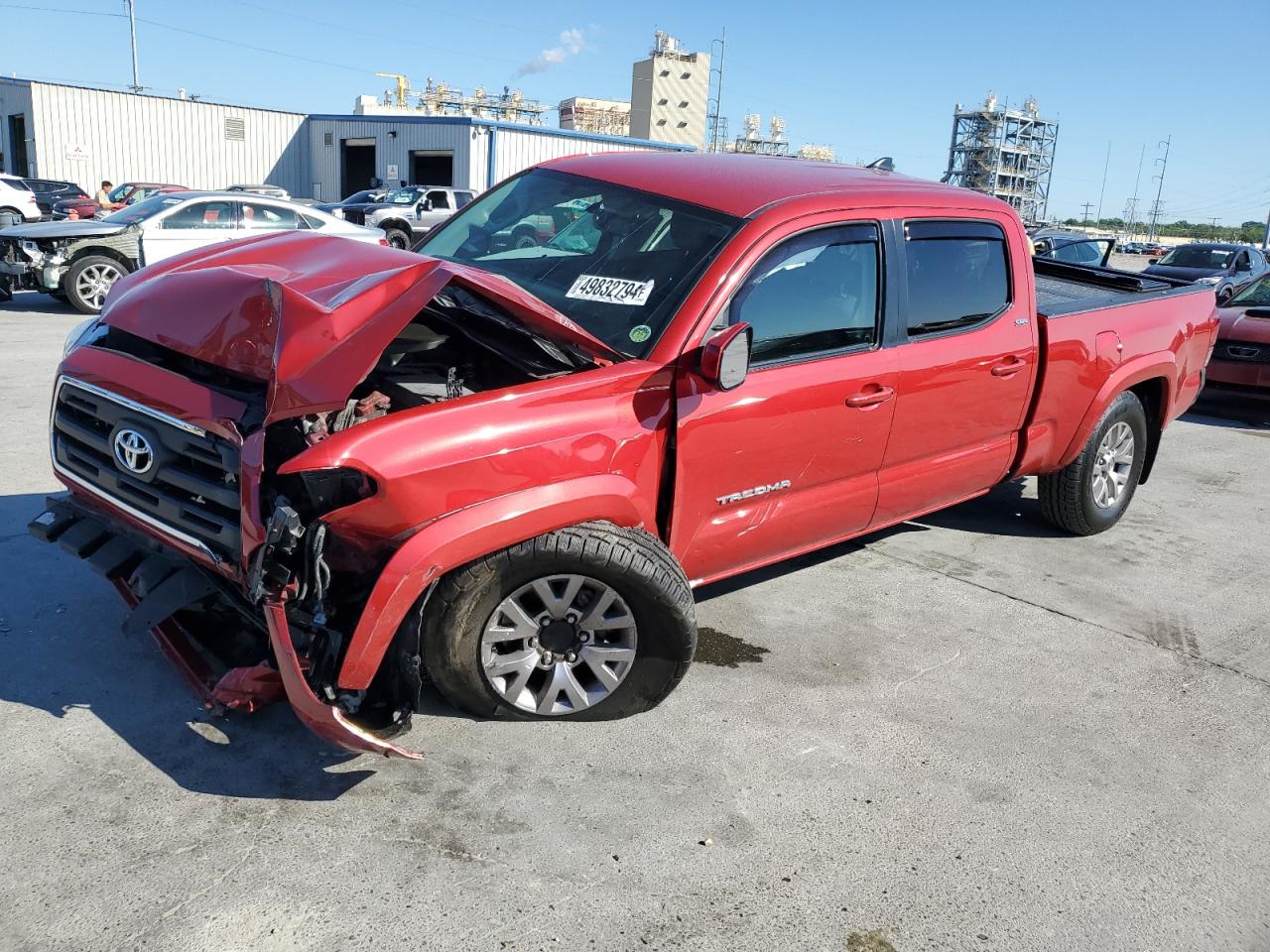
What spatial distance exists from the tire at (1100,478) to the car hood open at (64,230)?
10.8m

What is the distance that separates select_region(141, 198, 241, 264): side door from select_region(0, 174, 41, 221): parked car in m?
14.8

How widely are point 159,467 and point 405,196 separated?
2503cm

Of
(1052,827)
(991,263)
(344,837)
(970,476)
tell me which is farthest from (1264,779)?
(344,837)

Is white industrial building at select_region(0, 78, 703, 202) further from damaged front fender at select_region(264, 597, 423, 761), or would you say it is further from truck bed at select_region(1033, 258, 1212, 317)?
damaged front fender at select_region(264, 597, 423, 761)

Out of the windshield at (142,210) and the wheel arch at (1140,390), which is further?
the windshield at (142,210)

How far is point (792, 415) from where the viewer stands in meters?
3.62

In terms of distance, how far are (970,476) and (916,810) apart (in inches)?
82.6

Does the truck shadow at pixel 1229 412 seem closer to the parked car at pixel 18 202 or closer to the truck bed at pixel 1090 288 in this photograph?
the truck bed at pixel 1090 288

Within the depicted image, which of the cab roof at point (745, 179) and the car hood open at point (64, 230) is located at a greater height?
the cab roof at point (745, 179)

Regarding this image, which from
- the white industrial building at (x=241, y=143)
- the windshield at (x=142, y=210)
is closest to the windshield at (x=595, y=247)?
the windshield at (x=142, y=210)

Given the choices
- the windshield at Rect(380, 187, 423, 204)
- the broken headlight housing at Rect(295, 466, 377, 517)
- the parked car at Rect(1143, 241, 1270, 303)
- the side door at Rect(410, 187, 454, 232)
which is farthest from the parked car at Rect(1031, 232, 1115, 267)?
the windshield at Rect(380, 187, 423, 204)

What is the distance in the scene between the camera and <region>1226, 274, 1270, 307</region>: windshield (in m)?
10.4

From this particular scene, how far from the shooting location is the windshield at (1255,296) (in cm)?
1040

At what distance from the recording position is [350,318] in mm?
2914
